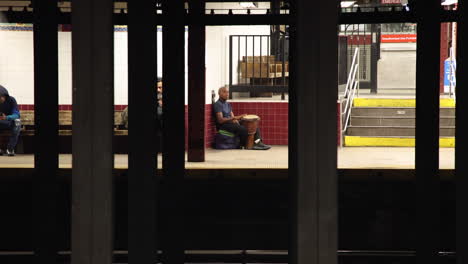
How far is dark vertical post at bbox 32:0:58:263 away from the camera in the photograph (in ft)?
9.34

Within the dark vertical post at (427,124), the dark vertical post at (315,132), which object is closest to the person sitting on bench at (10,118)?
the dark vertical post at (315,132)

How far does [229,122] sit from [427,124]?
34.8 feet

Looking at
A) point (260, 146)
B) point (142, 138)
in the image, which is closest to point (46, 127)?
point (142, 138)

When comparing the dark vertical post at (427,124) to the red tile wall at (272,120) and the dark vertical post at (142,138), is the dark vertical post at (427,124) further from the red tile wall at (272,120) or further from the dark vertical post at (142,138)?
the red tile wall at (272,120)

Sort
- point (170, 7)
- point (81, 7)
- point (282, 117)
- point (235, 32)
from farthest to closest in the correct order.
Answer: point (235, 32) < point (282, 117) < point (170, 7) < point (81, 7)

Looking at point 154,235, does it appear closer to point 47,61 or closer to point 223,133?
point 47,61

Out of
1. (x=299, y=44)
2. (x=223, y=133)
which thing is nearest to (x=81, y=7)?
(x=299, y=44)

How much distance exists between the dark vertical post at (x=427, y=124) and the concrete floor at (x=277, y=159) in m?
7.02

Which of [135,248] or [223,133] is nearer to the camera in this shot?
[135,248]

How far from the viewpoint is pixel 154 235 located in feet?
9.22

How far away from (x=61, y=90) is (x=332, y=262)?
36.6 ft

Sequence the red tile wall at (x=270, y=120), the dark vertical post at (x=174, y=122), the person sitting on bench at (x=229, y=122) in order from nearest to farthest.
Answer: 1. the dark vertical post at (x=174, y=122)
2. the person sitting on bench at (x=229, y=122)
3. the red tile wall at (x=270, y=120)

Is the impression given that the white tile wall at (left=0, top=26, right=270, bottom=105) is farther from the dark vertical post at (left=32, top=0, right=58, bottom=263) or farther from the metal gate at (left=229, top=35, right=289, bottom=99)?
the dark vertical post at (left=32, top=0, right=58, bottom=263)

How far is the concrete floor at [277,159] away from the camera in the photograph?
10.2 m
